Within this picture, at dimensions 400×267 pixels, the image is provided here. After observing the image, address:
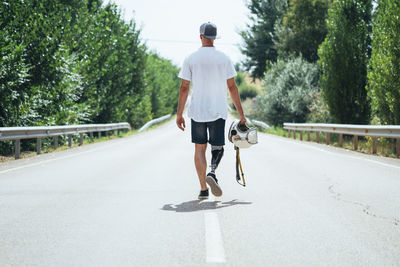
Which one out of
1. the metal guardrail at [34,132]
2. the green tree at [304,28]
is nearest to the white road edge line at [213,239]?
the metal guardrail at [34,132]

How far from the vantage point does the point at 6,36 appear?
1441 cm

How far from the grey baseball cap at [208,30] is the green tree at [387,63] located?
34.5ft

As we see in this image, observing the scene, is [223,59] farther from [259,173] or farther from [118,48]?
[118,48]

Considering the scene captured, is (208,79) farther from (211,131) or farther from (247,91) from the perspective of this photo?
(247,91)

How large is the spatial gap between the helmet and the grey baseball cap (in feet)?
4.30

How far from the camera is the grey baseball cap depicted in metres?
6.60

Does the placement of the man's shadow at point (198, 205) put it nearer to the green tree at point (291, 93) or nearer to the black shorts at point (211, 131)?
the black shorts at point (211, 131)

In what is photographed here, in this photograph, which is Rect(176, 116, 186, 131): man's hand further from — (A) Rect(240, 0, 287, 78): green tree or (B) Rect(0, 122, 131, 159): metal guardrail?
(A) Rect(240, 0, 287, 78): green tree

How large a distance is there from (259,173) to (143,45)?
25453mm

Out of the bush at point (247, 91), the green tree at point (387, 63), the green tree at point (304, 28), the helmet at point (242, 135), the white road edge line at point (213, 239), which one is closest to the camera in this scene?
the white road edge line at point (213, 239)

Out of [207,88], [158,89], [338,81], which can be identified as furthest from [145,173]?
[158,89]

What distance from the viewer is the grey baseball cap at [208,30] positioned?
21.7 feet

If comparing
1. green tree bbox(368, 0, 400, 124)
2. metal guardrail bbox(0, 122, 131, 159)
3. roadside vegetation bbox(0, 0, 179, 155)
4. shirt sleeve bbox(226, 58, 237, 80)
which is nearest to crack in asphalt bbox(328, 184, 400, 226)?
shirt sleeve bbox(226, 58, 237, 80)

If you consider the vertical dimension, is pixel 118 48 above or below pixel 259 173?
above
